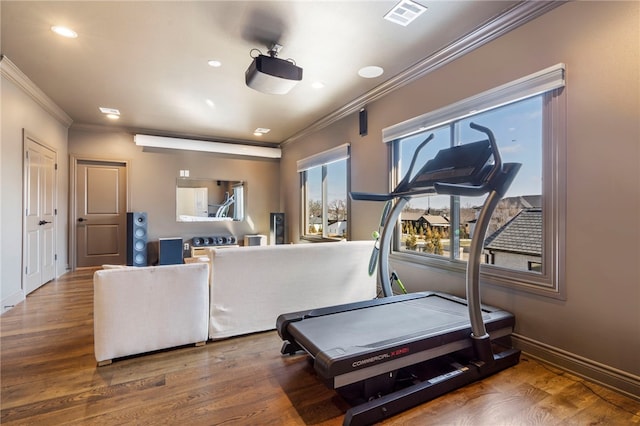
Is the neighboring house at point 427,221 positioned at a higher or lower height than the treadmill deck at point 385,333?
higher

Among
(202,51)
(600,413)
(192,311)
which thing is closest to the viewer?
(600,413)

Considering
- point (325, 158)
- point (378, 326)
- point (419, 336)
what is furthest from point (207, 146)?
point (419, 336)

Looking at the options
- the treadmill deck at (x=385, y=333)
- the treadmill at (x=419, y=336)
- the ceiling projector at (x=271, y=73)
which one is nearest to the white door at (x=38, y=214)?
the ceiling projector at (x=271, y=73)

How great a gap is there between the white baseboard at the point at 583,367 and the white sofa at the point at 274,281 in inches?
59.9

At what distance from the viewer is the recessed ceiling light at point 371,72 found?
321 cm

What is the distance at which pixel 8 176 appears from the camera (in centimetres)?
327

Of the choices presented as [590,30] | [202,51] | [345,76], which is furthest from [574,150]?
[202,51]

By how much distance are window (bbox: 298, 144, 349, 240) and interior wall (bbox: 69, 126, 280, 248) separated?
127cm

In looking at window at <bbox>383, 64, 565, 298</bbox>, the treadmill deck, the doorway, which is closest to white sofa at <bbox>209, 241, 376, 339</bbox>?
the treadmill deck

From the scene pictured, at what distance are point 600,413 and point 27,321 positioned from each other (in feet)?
14.6

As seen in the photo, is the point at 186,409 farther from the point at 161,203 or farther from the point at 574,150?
the point at 161,203

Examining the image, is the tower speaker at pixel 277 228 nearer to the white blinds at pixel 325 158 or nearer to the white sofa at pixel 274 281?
the white blinds at pixel 325 158

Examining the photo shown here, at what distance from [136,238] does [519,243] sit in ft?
18.1

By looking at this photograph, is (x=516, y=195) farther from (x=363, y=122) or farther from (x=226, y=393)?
(x=226, y=393)
